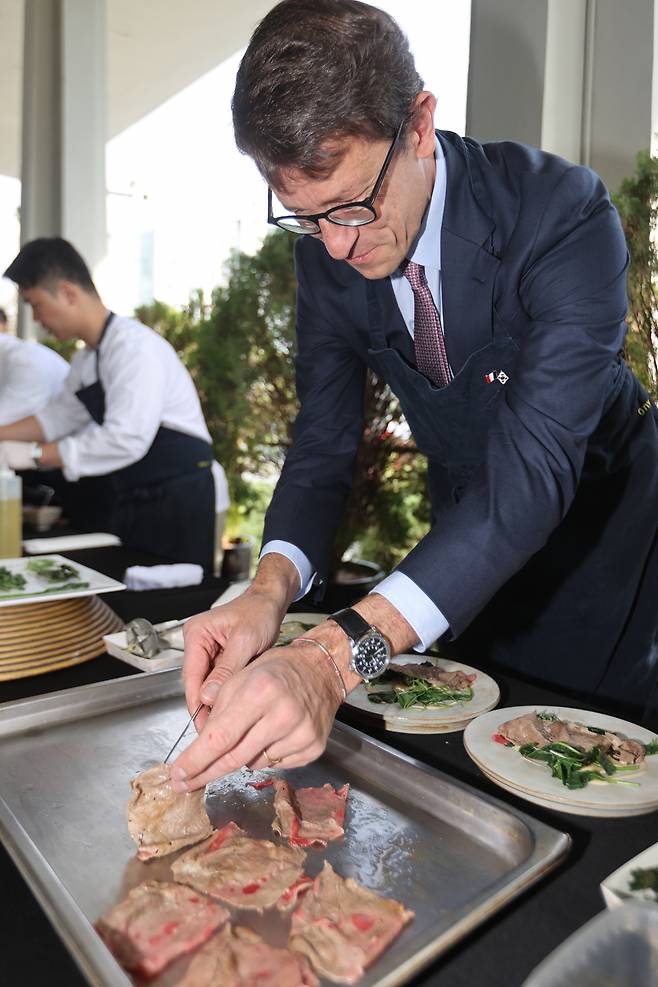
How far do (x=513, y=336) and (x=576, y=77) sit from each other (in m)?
2.08

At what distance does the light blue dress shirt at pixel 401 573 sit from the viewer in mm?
1090

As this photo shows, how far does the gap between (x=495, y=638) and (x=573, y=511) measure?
35 cm

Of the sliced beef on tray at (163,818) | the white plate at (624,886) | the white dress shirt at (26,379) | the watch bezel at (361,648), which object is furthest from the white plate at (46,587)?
the white dress shirt at (26,379)

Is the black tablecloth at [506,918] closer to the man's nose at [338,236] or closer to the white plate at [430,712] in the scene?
the white plate at [430,712]

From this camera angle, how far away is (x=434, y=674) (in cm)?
128

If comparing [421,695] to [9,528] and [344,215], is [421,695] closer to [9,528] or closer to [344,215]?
[344,215]

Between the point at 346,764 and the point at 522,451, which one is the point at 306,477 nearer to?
the point at 522,451

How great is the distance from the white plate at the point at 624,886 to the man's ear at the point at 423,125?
0.99 meters

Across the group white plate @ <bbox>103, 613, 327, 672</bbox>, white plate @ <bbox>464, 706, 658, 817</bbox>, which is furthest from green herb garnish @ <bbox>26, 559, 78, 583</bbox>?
white plate @ <bbox>464, 706, 658, 817</bbox>

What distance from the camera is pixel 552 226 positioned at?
4.17 feet

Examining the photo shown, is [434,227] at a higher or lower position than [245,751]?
higher

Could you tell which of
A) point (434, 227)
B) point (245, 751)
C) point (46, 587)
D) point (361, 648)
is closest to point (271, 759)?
point (245, 751)

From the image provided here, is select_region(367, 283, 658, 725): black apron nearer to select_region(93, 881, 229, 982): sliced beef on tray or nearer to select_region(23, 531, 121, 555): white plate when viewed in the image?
select_region(93, 881, 229, 982): sliced beef on tray

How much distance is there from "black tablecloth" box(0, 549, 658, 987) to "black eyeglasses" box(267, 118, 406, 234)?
2.52 ft
